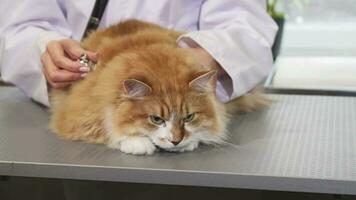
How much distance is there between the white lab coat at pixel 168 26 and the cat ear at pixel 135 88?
208 millimetres

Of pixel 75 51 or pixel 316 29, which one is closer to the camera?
pixel 75 51

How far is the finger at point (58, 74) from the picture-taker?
1229mm

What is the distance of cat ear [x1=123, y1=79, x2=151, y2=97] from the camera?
105cm

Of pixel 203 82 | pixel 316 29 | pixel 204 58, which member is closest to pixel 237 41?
Result: pixel 204 58

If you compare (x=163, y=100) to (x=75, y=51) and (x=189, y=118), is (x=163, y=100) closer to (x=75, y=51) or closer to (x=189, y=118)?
(x=189, y=118)

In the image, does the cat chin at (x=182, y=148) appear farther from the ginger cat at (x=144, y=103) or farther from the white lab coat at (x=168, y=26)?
the white lab coat at (x=168, y=26)

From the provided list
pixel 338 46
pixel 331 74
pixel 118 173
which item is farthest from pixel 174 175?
pixel 338 46

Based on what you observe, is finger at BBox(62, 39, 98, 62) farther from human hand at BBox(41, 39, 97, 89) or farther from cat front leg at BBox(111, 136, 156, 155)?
cat front leg at BBox(111, 136, 156, 155)

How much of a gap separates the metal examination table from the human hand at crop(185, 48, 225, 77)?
0.14 m

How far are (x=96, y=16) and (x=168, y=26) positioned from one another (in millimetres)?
186

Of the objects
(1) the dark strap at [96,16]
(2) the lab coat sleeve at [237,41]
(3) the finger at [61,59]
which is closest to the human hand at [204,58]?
(2) the lab coat sleeve at [237,41]

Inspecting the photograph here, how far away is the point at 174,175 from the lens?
930 mm

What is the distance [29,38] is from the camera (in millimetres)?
1394

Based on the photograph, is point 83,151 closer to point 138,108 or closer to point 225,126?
point 138,108
